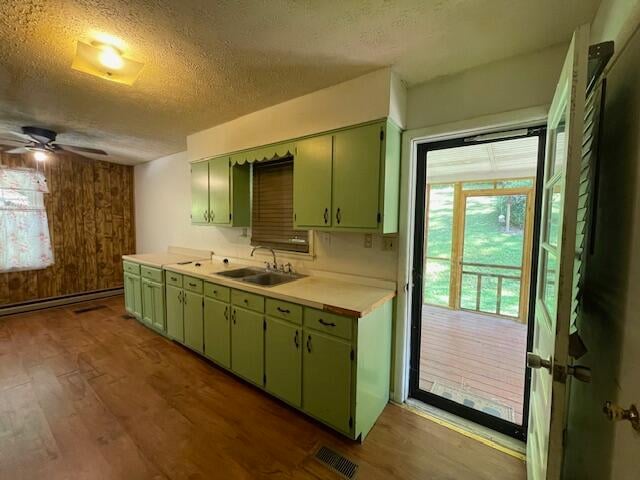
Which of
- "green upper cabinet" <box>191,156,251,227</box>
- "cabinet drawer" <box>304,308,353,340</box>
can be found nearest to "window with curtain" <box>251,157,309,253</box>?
"green upper cabinet" <box>191,156,251,227</box>

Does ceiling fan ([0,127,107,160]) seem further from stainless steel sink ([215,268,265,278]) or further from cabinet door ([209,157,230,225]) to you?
stainless steel sink ([215,268,265,278])

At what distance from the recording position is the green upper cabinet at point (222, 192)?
2.95 meters

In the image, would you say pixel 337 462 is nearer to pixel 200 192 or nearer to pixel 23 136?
pixel 200 192

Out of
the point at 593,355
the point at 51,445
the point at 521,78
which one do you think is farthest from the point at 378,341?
the point at 51,445

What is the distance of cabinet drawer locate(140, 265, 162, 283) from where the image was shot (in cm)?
319

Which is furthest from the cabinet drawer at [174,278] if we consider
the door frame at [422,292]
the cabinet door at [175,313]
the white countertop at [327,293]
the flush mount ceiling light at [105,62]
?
the door frame at [422,292]

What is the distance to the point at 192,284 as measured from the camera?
276 cm

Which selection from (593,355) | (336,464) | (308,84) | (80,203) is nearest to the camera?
(593,355)

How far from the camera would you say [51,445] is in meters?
1.72

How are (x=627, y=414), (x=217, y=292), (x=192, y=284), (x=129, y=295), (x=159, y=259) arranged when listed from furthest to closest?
(x=129, y=295) < (x=159, y=259) < (x=192, y=284) < (x=217, y=292) < (x=627, y=414)

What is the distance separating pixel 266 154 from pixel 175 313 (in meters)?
2.01

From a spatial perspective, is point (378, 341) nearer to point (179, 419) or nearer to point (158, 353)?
point (179, 419)

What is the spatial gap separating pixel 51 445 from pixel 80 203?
4.19m

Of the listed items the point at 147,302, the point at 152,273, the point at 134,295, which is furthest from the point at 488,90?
the point at 134,295
